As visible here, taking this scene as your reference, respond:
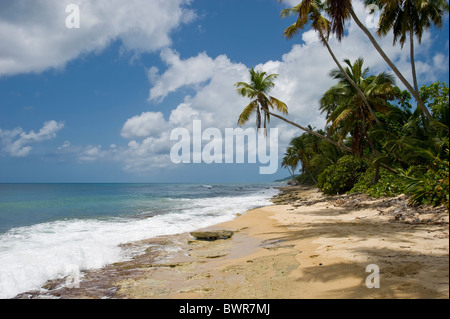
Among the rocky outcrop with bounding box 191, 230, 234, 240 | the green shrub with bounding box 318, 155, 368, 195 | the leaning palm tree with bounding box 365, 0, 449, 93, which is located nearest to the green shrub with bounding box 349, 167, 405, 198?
the green shrub with bounding box 318, 155, 368, 195

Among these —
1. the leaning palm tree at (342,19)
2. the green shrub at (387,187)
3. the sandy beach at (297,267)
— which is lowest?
the sandy beach at (297,267)

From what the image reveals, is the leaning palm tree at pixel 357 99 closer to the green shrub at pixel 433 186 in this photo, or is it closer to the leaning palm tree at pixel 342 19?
the leaning palm tree at pixel 342 19

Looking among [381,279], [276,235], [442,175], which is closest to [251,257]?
[276,235]

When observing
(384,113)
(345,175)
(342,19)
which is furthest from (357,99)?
(345,175)

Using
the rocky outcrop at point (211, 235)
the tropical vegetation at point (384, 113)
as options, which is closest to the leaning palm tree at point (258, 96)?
the tropical vegetation at point (384, 113)

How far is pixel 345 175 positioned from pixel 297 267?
19.5 metres

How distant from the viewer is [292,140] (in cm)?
5409

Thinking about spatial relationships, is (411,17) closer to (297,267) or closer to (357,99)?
(357,99)

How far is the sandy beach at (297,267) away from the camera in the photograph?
4.02 meters

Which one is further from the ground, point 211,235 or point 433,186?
point 433,186

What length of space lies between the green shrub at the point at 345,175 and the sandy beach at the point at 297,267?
1372cm

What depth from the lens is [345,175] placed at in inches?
914
